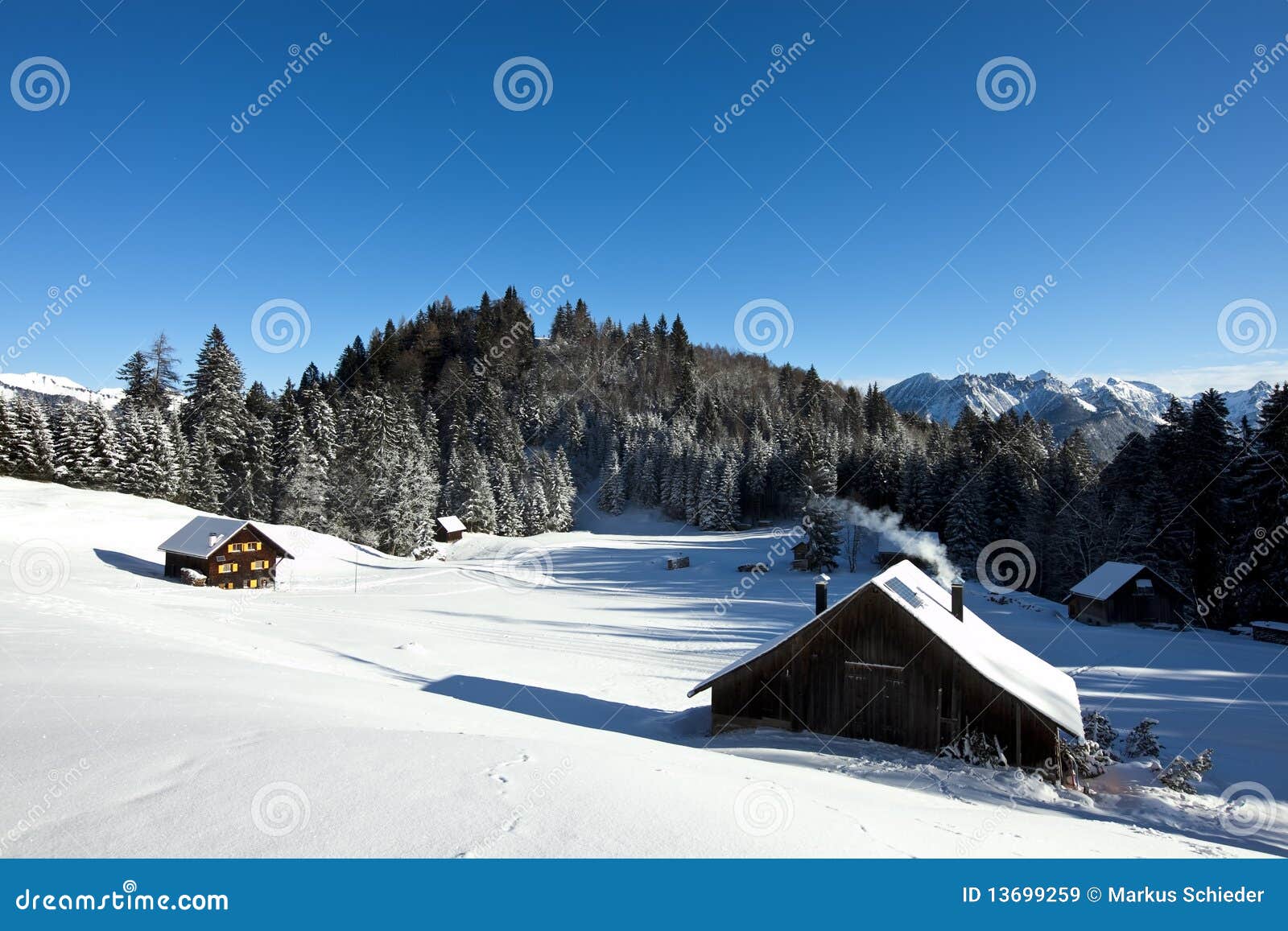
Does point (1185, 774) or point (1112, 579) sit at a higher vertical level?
point (1112, 579)

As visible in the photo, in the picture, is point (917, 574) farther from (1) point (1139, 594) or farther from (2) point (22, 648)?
(1) point (1139, 594)

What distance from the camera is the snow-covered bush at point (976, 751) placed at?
1518 centimetres

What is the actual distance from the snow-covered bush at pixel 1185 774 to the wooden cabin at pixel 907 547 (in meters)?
35.1

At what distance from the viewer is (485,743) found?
9.13 meters

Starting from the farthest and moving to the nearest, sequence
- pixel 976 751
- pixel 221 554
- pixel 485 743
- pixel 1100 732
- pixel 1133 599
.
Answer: pixel 221 554 < pixel 1133 599 < pixel 1100 732 < pixel 976 751 < pixel 485 743

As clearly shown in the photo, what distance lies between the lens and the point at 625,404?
4611 inches

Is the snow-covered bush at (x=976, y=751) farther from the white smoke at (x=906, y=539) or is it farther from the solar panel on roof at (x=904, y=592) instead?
the white smoke at (x=906, y=539)

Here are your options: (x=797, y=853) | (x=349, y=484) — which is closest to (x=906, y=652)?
(x=797, y=853)
